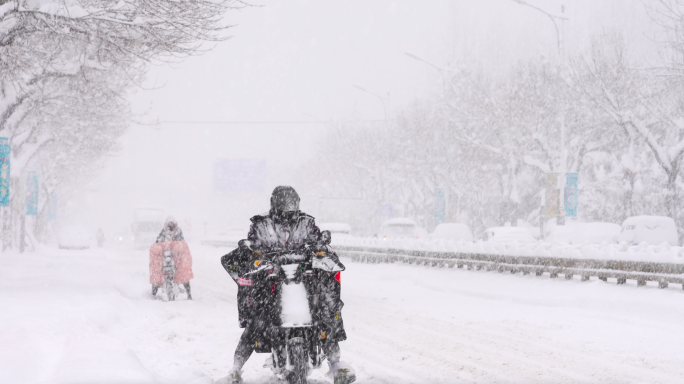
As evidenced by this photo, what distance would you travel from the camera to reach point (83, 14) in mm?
12102

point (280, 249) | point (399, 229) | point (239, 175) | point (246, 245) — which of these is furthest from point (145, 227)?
point (280, 249)

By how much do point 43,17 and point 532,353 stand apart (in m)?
9.31

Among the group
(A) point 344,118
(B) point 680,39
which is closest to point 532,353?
(B) point 680,39

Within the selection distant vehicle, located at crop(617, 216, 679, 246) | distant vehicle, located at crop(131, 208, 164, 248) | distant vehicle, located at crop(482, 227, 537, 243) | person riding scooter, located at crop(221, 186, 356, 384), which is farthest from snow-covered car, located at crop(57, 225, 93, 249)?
person riding scooter, located at crop(221, 186, 356, 384)

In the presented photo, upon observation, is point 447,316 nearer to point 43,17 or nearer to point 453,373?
point 453,373

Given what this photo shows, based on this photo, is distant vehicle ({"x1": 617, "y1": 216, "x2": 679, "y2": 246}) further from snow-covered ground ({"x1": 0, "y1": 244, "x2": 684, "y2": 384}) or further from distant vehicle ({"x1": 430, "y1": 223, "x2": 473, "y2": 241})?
A: snow-covered ground ({"x1": 0, "y1": 244, "x2": 684, "y2": 384})

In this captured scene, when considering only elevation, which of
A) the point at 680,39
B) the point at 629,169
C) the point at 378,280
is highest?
the point at 680,39

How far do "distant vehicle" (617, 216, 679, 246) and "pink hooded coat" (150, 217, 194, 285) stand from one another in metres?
17.8

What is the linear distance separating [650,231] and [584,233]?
119 inches

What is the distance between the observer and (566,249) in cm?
1758

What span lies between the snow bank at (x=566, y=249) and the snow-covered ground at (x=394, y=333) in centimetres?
69

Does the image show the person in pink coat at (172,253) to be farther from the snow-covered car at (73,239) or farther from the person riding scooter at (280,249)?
the snow-covered car at (73,239)

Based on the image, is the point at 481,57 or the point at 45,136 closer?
the point at 45,136

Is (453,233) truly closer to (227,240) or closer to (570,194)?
(570,194)
